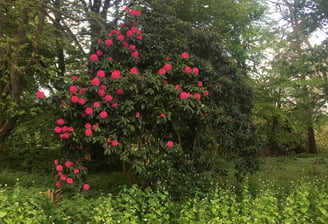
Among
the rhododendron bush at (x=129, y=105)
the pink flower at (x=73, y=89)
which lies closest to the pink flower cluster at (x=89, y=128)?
the rhododendron bush at (x=129, y=105)

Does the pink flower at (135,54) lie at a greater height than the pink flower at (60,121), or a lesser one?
greater

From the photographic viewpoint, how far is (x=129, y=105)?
5.13 meters

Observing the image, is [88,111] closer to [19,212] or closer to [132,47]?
[132,47]

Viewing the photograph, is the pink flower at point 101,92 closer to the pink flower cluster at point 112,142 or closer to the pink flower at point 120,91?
the pink flower at point 120,91

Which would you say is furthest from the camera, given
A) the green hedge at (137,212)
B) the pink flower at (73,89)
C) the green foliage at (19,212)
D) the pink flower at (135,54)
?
the pink flower at (135,54)

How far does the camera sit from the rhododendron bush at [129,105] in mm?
5113

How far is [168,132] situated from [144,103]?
103 cm

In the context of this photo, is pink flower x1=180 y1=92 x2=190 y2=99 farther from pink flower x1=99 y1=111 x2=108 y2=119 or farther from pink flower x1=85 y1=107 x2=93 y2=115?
pink flower x1=85 y1=107 x2=93 y2=115

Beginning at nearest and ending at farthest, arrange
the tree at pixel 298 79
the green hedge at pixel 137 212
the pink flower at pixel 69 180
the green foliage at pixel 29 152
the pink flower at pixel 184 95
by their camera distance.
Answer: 1. the green hedge at pixel 137 212
2. the pink flower at pixel 69 180
3. the pink flower at pixel 184 95
4. the tree at pixel 298 79
5. the green foliage at pixel 29 152

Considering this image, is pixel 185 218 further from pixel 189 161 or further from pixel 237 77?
pixel 237 77

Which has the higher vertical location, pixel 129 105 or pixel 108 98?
pixel 108 98

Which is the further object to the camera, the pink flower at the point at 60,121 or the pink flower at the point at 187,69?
the pink flower at the point at 187,69

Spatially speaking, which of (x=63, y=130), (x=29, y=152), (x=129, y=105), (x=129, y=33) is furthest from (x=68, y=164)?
(x=29, y=152)

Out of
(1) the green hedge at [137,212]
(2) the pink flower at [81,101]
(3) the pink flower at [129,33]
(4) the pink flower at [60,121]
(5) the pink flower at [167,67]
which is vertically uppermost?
(3) the pink flower at [129,33]
